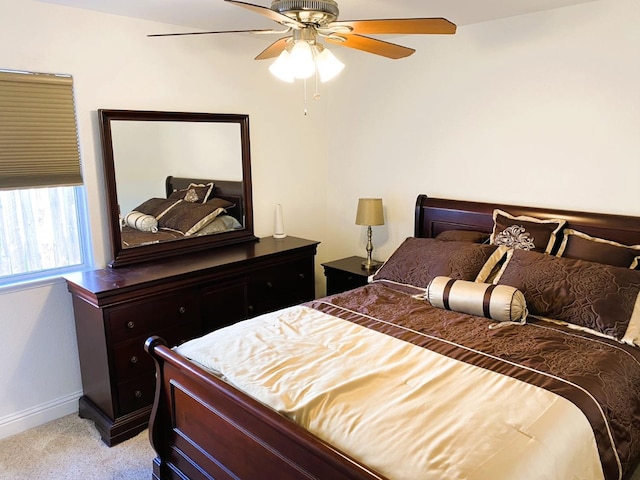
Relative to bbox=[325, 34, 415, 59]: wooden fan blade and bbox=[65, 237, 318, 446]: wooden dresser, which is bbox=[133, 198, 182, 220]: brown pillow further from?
bbox=[325, 34, 415, 59]: wooden fan blade

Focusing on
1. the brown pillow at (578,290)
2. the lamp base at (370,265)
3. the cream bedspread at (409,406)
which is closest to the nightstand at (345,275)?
the lamp base at (370,265)

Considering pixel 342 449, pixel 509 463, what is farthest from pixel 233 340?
pixel 509 463

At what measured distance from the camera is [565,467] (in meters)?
1.51

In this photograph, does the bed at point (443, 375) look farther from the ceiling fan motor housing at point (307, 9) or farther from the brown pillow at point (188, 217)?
the ceiling fan motor housing at point (307, 9)

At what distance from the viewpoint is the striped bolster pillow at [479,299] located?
2.40 m

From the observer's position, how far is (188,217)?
3371 mm

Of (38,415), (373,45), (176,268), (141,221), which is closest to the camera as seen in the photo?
(373,45)

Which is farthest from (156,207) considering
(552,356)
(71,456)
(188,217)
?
(552,356)

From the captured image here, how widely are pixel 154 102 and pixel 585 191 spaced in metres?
2.79

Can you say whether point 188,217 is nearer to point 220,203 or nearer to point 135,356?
point 220,203

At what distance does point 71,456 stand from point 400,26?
2.69m

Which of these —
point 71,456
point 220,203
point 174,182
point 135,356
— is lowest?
point 71,456

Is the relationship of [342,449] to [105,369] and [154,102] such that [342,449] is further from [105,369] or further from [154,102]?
[154,102]

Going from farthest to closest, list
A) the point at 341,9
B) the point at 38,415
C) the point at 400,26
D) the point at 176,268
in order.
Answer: the point at 176,268, the point at 38,415, the point at 341,9, the point at 400,26
